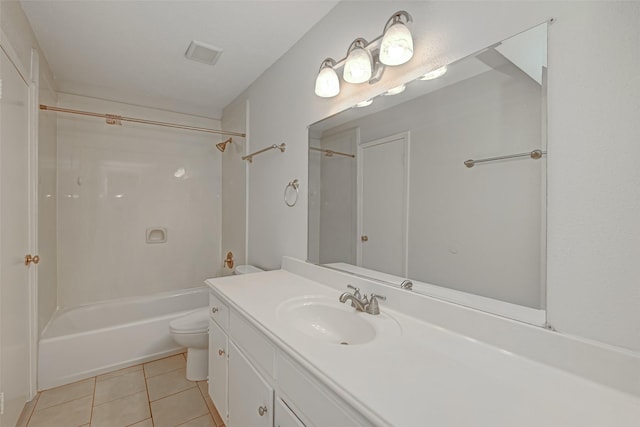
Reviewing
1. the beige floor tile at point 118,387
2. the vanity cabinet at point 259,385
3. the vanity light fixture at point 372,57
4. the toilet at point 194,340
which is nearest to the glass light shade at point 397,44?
the vanity light fixture at point 372,57

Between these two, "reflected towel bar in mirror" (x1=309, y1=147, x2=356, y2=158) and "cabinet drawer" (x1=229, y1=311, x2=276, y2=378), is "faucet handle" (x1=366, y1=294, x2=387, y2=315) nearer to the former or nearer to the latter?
→ "cabinet drawer" (x1=229, y1=311, x2=276, y2=378)

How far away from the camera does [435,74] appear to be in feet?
3.56

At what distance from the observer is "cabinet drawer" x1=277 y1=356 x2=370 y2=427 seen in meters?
0.69

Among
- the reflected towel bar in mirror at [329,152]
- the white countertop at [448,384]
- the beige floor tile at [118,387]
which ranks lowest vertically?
the beige floor tile at [118,387]

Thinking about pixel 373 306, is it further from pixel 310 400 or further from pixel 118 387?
pixel 118 387

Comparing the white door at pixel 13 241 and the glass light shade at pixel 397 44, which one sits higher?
the glass light shade at pixel 397 44

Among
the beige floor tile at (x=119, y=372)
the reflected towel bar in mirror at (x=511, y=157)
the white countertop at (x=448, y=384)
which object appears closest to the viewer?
the white countertop at (x=448, y=384)

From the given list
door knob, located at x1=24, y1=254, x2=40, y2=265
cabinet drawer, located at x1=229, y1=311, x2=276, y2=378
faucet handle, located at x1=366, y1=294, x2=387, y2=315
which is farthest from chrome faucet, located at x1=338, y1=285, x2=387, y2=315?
door knob, located at x1=24, y1=254, x2=40, y2=265

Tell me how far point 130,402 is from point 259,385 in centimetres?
139

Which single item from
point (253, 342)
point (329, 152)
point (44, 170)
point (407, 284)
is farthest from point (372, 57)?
point (44, 170)

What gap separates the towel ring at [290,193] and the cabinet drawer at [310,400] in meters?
1.15

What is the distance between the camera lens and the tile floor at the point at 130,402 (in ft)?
5.47

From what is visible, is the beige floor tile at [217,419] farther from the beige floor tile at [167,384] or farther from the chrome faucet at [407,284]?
the chrome faucet at [407,284]

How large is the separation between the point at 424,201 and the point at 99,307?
2919 mm
